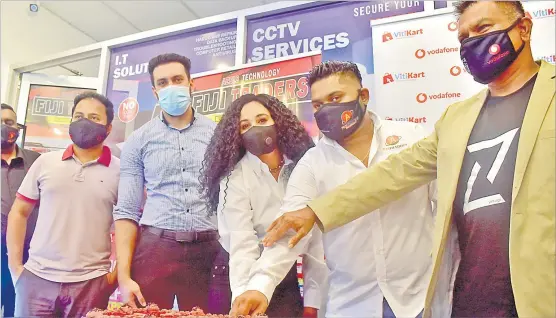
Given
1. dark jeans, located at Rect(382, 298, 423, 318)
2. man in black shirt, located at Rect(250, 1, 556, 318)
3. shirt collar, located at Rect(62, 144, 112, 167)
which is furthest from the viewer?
shirt collar, located at Rect(62, 144, 112, 167)

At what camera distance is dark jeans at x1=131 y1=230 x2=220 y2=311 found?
2.03m

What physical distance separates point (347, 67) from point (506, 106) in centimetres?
64

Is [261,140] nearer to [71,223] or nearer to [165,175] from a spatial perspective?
[165,175]

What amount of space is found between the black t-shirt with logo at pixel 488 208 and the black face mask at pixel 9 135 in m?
2.03

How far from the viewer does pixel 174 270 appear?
2.06 metres

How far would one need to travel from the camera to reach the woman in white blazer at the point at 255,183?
6.34ft

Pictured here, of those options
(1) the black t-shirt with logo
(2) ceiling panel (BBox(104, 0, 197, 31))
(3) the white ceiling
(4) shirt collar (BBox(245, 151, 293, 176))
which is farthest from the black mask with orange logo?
(2) ceiling panel (BBox(104, 0, 197, 31))

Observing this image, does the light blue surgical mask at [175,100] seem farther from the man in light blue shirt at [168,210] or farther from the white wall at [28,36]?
the white wall at [28,36]

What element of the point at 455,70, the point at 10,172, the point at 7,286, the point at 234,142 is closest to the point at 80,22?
the point at 10,172

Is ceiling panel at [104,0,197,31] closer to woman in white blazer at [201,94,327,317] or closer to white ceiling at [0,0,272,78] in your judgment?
white ceiling at [0,0,272,78]

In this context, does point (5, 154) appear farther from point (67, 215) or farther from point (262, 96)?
point (262, 96)

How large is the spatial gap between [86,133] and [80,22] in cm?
60

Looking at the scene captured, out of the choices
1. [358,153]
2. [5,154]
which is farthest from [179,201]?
[5,154]

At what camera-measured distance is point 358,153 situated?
1.89 m
